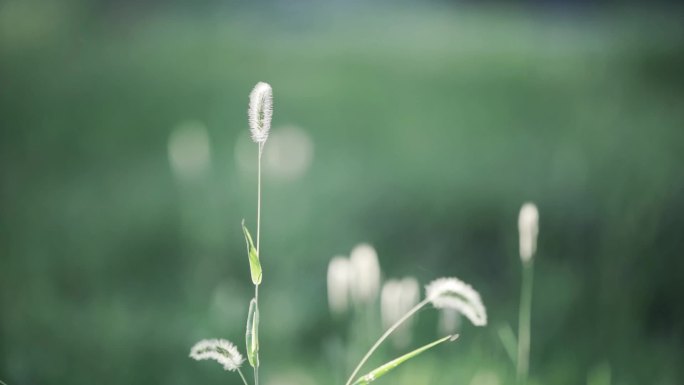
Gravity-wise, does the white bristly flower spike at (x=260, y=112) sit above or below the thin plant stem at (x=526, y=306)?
above

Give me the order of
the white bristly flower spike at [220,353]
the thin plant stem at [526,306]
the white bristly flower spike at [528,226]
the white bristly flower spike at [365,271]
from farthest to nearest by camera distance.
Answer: the thin plant stem at [526,306]
the white bristly flower spike at [365,271]
the white bristly flower spike at [528,226]
the white bristly flower spike at [220,353]

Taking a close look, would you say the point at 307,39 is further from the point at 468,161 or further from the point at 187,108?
the point at 468,161

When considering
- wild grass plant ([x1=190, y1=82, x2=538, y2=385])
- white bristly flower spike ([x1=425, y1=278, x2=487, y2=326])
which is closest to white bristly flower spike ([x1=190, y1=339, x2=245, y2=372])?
wild grass plant ([x1=190, y1=82, x2=538, y2=385])

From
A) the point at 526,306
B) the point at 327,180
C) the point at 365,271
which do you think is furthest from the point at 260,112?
the point at 327,180

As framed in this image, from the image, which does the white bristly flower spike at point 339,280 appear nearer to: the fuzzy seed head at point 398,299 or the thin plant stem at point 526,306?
the fuzzy seed head at point 398,299

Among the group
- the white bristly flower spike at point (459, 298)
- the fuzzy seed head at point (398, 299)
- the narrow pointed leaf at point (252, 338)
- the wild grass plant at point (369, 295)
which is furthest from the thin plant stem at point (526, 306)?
the narrow pointed leaf at point (252, 338)

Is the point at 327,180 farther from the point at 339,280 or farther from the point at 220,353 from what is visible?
the point at 220,353

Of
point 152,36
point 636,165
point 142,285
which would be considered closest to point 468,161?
point 636,165
